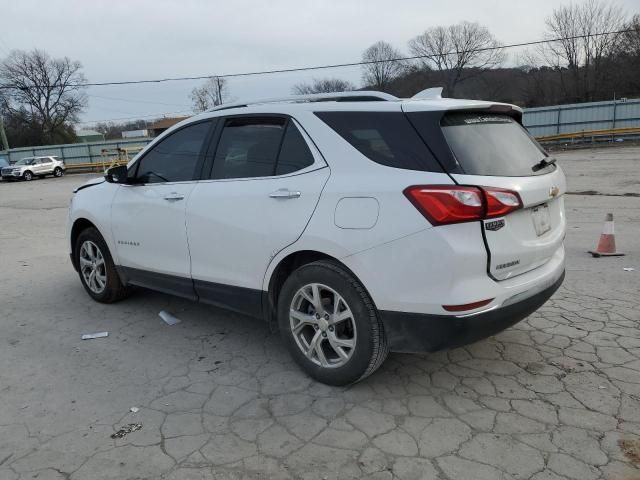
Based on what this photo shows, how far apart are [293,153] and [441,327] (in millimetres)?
1433

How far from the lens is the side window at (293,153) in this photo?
3.18m

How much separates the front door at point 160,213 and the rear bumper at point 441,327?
1.81 metres

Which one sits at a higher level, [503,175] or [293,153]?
[293,153]

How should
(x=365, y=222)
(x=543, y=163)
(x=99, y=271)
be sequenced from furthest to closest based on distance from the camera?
(x=99, y=271) < (x=543, y=163) < (x=365, y=222)

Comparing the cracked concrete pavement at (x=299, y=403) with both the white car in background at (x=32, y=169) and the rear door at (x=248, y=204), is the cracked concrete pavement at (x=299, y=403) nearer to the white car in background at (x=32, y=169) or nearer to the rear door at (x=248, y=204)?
the rear door at (x=248, y=204)

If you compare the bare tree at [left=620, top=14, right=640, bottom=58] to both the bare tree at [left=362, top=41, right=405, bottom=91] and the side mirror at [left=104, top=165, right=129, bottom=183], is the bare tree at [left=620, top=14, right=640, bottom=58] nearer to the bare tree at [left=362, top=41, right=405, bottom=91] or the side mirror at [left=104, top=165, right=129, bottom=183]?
the bare tree at [left=362, top=41, right=405, bottom=91]

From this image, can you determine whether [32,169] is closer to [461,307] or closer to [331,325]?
[331,325]

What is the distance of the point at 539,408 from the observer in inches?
114

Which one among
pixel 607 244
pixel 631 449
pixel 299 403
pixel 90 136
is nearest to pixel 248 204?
pixel 299 403

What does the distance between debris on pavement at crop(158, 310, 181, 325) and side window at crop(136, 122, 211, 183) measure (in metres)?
1.24

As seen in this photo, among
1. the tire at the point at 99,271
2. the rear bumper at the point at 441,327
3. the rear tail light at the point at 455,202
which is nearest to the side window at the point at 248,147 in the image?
the rear tail light at the point at 455,202

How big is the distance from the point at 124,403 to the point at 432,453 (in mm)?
1887

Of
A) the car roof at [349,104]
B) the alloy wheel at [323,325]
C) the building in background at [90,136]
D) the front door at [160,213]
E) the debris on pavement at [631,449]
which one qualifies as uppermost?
the building in background at [90,136]

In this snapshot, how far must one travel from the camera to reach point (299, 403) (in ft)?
10.00
